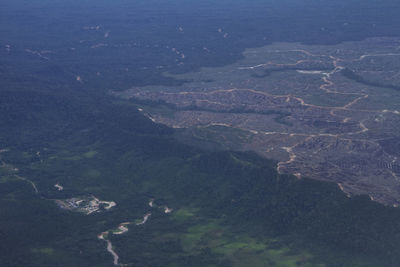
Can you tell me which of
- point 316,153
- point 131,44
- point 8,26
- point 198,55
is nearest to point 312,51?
point 198,55

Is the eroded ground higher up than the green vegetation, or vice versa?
the eroded ground

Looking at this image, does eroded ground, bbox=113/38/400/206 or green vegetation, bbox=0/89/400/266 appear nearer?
green vegetation, bbox=0/89/400/266

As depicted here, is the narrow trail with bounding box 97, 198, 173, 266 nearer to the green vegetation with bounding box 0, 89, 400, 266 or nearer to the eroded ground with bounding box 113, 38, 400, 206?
the green vegetation with bounding box 0, 89, 400, 266

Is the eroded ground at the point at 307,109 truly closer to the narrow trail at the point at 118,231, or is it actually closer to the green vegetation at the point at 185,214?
the green vegetation at the point at 185,214

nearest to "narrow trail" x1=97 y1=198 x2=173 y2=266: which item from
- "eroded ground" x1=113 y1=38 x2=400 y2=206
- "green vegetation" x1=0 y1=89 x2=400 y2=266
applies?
"green vegetation" x1=0 y1=89 x2=400 y2=266

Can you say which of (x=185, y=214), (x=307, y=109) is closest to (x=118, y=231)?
(x=185, y=214)

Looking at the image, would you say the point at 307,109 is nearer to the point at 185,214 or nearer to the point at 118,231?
the point at 185,214

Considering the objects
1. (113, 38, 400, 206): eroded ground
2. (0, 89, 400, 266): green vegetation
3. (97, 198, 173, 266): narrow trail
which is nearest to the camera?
(0, 89, 400, 266): green vegetation

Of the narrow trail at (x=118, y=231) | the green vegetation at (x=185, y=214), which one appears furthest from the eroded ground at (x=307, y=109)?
the narrow trail at (x=118, y=231)
